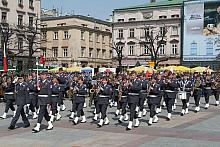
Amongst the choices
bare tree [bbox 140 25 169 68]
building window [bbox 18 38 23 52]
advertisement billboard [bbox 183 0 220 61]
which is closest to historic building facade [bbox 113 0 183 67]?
bare tree [bbox 140 25 169 68]

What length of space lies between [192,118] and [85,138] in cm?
650

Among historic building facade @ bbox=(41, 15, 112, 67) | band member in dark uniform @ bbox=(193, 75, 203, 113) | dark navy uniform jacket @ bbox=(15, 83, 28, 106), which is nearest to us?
dark navy uniform jacket @ bbox=(15, 83, 28, 106)

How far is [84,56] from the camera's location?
76875mm

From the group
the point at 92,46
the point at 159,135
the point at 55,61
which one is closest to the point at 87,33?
the point at 92,46

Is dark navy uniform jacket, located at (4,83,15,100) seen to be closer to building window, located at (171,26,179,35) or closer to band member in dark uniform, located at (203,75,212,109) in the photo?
band member in dark uniform, located at (203,75,212,109)

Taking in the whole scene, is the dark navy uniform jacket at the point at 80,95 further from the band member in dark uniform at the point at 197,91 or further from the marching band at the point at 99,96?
the band member in dark uniform at the point at 197,91

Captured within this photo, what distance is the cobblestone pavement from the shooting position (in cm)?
1123

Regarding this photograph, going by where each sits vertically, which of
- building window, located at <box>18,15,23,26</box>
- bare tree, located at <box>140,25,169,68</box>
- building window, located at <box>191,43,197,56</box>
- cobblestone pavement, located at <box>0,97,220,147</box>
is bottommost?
cobblestone pavement, located at <box>0,97,220,147</box>

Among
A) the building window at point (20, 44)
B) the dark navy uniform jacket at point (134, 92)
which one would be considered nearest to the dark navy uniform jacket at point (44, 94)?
A: the dark navy uniform jacket at point (134, 92)

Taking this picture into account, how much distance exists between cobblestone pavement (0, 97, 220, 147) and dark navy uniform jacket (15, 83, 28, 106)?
93 cm

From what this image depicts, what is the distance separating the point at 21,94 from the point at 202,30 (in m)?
52.9

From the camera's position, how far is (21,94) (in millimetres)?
14117

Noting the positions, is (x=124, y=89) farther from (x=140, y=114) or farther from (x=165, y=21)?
(x=165, y=21)

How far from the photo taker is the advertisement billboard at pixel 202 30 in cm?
6206
